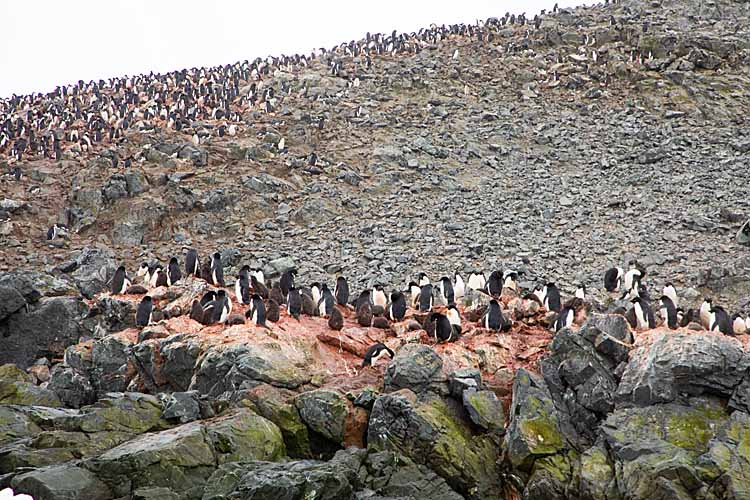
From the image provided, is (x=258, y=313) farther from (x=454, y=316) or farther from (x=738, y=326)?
(x=738, y=326)

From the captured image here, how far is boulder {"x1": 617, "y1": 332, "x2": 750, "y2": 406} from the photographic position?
10391mm

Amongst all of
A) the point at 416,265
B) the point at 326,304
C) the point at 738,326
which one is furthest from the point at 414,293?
the point at 738,326

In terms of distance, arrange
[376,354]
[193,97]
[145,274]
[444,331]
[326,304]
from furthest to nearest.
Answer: [193,97]
[145,274]
[326,304]
[444,331]
[376,354]

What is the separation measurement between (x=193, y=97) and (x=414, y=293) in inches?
919

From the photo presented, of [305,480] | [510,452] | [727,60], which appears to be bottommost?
[510,452]

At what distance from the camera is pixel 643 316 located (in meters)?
13.6

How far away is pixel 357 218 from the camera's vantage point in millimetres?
25453

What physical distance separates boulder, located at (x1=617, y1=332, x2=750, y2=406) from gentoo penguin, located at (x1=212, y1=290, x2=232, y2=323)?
A: 7.70 m

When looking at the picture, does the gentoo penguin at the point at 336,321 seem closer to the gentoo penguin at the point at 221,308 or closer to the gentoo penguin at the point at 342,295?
the gentoo penguin at the point at 221,308

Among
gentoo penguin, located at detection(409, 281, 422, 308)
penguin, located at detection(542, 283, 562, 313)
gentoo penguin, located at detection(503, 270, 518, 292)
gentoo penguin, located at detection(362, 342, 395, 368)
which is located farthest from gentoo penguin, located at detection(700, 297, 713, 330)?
gentoo penguin, located at detection(362, 342, 395, 368)

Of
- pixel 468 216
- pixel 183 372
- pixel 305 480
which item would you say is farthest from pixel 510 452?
pixel 468 216

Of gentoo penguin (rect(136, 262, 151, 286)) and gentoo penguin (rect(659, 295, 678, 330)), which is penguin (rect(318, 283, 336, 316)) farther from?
gentoo penguin (rect(659, 295, 678, 330))

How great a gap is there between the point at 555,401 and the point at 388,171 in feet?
62.3

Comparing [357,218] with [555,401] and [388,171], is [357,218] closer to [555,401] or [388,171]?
[388,171]
